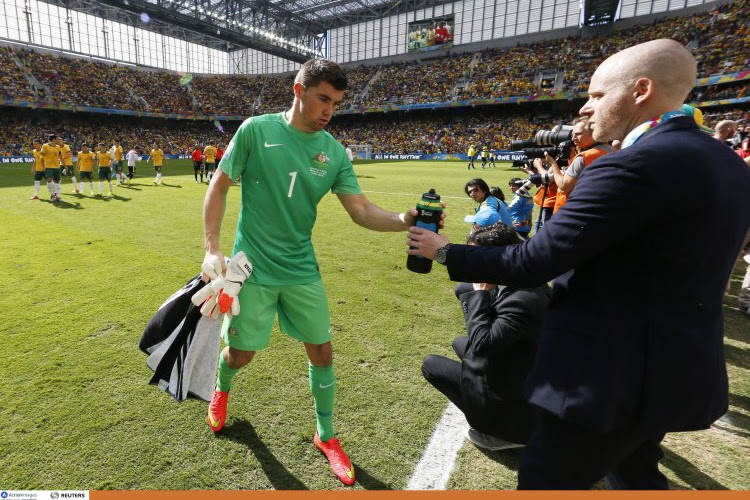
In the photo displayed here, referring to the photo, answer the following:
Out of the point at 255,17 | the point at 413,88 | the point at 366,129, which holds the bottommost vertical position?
the point at 366,129

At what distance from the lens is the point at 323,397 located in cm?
271

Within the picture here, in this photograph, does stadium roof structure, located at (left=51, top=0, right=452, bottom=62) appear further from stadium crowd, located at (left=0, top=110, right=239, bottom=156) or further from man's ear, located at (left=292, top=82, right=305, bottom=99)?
man's ear, located at (left=292, top=82, right=305, bottom=99)

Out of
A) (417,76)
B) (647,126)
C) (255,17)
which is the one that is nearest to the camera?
(647,126)

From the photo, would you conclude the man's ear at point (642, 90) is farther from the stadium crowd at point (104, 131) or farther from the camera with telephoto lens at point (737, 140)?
the stadium crowd at point (104, 131)

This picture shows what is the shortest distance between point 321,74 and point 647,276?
195 centimetres

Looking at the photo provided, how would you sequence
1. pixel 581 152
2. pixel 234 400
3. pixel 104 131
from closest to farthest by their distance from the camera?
pixel 234 400 → pixel 581 152 → pixel 104 131

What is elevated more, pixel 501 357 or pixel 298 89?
pixel 298 89

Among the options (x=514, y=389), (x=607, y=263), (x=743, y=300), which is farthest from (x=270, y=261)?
(x=743, y=300)

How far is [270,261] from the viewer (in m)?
2.56

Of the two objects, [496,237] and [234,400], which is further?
[234,400]

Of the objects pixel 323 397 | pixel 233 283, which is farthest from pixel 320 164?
pixel 323 397

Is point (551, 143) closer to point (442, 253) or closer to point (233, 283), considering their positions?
point (442, 253)

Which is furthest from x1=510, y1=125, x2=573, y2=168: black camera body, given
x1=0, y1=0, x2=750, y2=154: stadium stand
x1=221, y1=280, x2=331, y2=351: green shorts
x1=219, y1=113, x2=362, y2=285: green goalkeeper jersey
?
x1=0, y1=0, x2=750, y2=154: stadium stand

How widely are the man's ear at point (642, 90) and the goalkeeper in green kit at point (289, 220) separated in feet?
4.03
